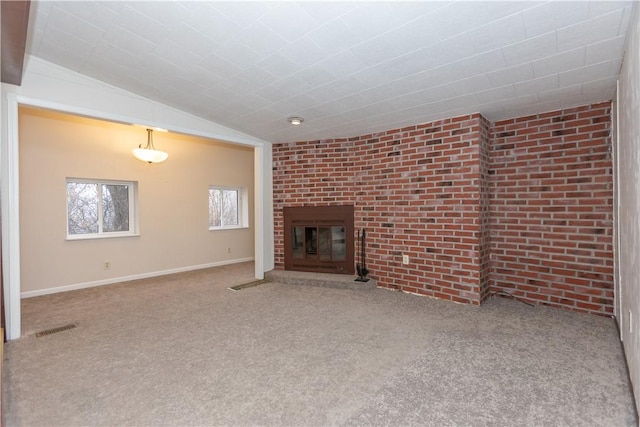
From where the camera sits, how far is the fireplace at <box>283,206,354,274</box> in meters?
4.41

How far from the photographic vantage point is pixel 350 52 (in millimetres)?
2262

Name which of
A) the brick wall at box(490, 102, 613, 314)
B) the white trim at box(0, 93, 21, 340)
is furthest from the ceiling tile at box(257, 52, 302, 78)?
the brick wall at box(490, 102, 613, 314)

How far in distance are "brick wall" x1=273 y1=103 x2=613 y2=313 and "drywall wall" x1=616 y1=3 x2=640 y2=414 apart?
2.72ft

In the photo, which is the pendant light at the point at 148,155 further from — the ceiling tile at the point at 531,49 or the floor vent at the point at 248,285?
the ceiling tile at the point at 531,49

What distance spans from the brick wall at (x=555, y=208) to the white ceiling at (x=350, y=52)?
0.93ft

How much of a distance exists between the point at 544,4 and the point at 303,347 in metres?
2.62

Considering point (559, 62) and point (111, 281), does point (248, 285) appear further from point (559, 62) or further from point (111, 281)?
point (559, 62)

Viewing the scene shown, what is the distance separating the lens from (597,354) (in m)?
2.18

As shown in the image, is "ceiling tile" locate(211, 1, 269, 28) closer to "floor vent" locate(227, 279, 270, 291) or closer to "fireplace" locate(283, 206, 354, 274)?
"fireplace" locate(283, 206, 354, 274)

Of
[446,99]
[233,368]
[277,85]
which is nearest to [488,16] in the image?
[446,99]

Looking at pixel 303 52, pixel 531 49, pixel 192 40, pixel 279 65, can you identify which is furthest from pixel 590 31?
pixel 192 40

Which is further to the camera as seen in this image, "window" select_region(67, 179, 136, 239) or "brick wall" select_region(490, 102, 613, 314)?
"window" select_region(67, 179, 136, 239)

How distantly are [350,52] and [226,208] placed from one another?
4760 millimetres

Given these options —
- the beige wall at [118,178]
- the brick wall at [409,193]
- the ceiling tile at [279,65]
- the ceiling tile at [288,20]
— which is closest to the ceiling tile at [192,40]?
the ceiling tile at [279,65]
